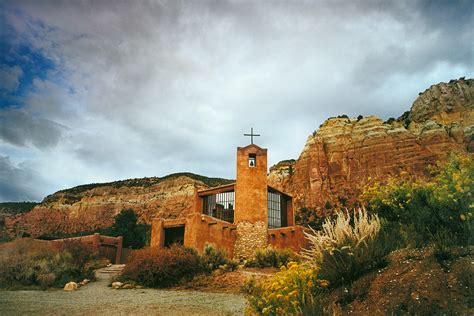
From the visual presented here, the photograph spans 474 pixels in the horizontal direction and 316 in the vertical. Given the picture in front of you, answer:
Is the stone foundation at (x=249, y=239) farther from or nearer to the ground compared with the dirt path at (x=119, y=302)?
farther from the ground

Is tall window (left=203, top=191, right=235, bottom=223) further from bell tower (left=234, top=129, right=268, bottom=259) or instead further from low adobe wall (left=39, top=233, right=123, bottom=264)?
low adobe wall (left=39, top=233, right=123, bottom=264)

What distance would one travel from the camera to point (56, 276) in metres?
13.0

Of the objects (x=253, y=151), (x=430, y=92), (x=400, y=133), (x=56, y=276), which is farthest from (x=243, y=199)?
(x=430, y=92)

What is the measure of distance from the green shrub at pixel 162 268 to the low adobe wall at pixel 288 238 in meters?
8.97

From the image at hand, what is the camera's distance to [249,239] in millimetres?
21906

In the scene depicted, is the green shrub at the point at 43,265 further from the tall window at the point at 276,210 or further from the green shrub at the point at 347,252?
the tall window at the point at 276,210

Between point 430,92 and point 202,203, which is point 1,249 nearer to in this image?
point 202,203

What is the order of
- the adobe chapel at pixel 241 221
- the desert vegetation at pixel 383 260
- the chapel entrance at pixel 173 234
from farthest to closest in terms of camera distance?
1. the chapel entrance at pixel 173 234
2. the adobe chapel at pixel 241 221
3. the desert vegetation at pixel 383 260

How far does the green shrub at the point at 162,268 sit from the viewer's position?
12.7 m

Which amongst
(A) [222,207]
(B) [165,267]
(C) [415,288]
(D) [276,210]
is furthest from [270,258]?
(C) [415,288]

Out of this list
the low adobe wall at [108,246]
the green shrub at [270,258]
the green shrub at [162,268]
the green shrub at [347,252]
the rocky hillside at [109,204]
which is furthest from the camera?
the rocky hillside at [109,204]

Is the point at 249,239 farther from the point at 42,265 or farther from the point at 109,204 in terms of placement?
the point at 109,204

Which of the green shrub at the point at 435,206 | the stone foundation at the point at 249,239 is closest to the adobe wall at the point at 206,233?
the stone foundation at the point at 249,239

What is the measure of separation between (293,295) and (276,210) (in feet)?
67.6
